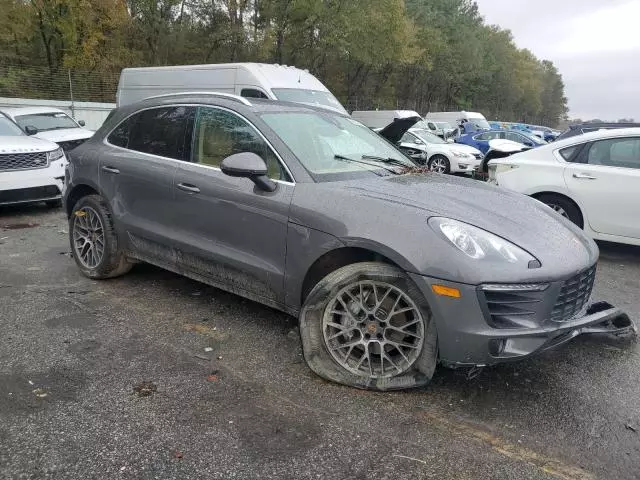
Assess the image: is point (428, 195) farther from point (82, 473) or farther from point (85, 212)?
point (85, 212)

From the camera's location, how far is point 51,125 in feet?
40.9

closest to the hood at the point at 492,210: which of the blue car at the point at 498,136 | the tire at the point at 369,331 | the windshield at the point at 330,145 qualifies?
the windshield at the point at 330,145

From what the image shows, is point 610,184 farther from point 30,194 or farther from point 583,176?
point 30,194

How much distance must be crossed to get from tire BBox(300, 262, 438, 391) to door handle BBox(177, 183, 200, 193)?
126 cm

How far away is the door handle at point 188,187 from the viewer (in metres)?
3.96

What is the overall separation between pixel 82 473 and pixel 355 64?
4551 centimetres

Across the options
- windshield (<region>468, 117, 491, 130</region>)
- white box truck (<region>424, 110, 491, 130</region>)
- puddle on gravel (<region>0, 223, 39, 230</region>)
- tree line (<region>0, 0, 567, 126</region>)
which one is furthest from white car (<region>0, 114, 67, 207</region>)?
windshield (<region>468, 117, 491, 130</region>)

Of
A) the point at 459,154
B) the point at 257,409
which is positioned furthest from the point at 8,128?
the point at 459,154

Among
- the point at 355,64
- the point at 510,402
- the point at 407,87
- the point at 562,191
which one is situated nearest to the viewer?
the point at 510,402

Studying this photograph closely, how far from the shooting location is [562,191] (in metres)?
6.66

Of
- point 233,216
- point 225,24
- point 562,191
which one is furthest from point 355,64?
point 233,216

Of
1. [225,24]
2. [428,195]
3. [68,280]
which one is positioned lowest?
[68,280]

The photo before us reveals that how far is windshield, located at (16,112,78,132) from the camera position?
12.1 m

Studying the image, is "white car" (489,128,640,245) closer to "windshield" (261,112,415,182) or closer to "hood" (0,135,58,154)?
"windshield" (261,112,415,182)
